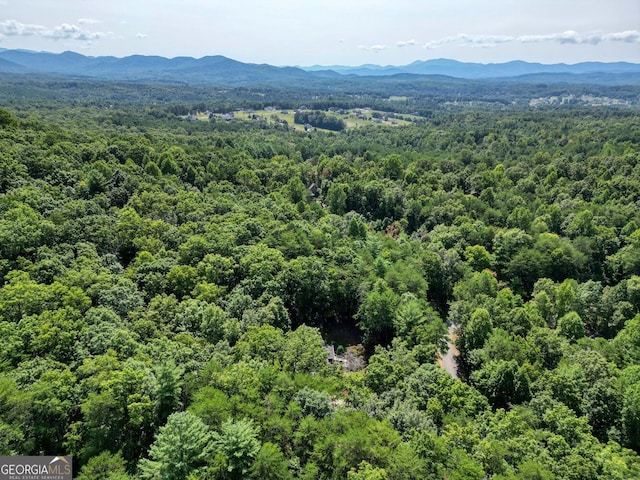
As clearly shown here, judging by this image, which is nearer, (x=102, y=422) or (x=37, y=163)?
(x=102, y=422)

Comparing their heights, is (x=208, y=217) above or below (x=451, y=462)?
above

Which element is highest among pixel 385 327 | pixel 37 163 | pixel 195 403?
pixel 37 163

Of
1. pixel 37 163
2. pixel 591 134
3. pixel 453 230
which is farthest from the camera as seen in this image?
pixel 591 134

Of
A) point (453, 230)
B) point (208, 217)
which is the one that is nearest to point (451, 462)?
point (208, 217)

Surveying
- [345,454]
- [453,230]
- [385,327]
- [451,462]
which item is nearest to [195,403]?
[345,454]

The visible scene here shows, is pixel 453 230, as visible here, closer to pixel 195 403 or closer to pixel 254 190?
pixel 254 190

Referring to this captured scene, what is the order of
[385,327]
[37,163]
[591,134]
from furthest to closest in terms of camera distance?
1. [591,134]
2. [37,163]
3. [385,327]
